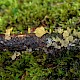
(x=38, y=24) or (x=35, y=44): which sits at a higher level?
(x=38, y=24)

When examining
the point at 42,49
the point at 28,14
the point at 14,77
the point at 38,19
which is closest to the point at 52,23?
the point at 38,19

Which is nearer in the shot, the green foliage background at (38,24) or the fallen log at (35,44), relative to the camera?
the fallen log at (35,44)

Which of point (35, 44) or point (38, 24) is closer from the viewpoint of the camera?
point (35, 44)

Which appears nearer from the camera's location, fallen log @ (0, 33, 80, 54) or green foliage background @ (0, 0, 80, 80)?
fallen log @ (0, 33, 80, 54)
